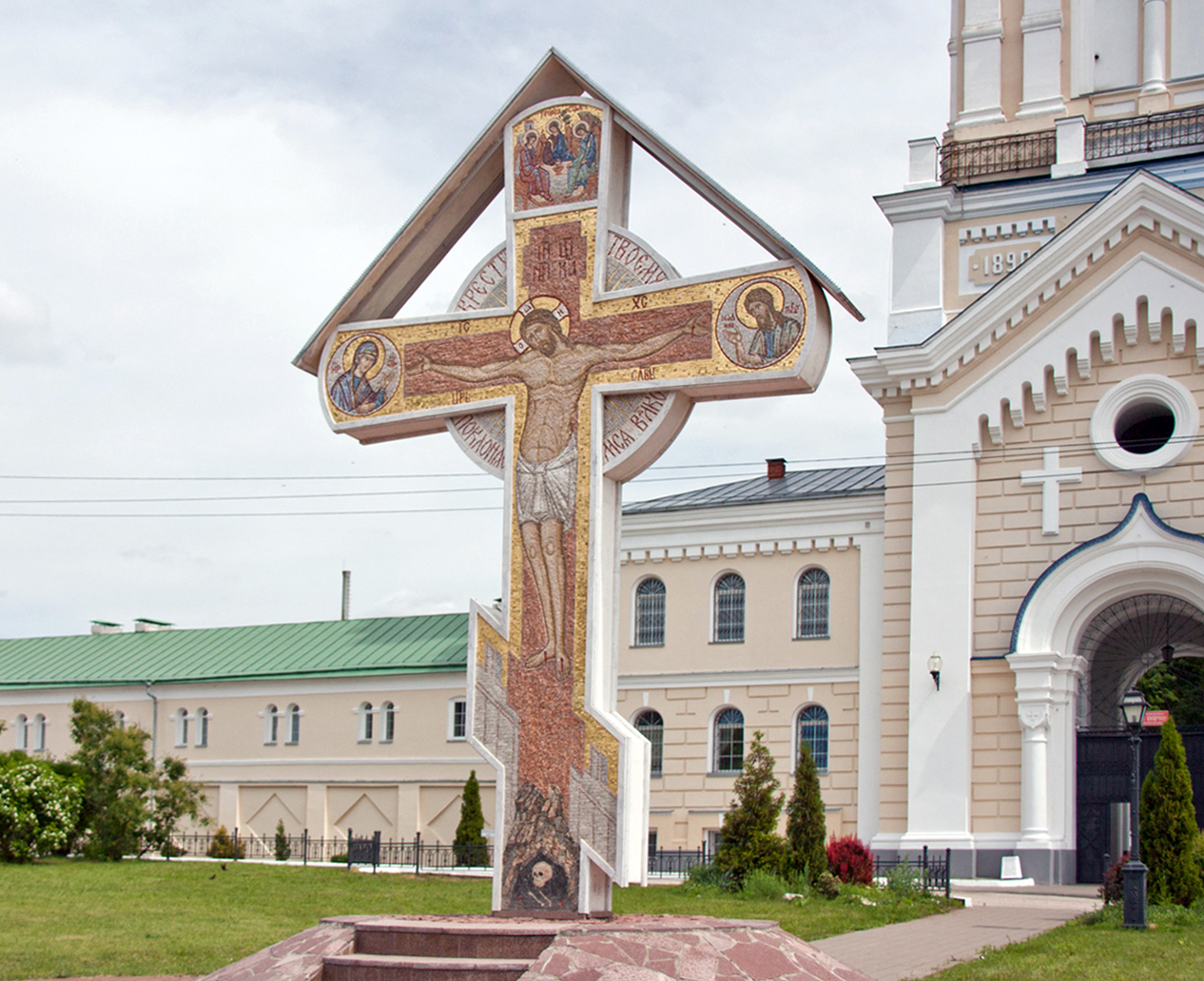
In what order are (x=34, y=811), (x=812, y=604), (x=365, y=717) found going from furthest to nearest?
(x=365, y=717)
(x=812, y=604)
(x=34, y=811)

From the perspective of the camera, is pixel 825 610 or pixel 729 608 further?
pixel 729 608

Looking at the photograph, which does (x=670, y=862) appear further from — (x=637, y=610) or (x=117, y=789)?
(x=117, y=789)

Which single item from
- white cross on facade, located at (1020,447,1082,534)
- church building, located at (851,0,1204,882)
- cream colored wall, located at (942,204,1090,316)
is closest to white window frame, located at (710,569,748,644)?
church building, located at (851,0,1204,882)

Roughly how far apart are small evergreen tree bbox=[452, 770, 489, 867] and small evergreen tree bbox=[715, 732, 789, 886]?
8.79 m

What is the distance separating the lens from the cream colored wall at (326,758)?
3494cm

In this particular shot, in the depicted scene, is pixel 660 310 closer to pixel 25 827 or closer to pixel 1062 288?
pixel 1062 288

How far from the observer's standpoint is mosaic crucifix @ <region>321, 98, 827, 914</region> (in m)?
9.88

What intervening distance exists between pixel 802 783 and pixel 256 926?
328 inches

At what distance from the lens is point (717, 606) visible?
31734 millimetres

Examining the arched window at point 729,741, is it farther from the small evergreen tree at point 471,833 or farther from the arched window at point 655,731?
the small evergreen tree at point 471,833

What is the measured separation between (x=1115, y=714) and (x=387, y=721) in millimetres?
16852

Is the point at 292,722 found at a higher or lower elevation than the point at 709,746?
lower

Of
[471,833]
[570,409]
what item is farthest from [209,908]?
[471,833]

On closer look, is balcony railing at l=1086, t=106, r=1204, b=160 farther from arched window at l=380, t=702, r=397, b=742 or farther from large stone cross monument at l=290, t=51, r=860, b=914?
large stone cross monument at l=290, t=51, r=860, b=914
